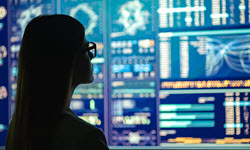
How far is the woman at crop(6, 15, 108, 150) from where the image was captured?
570mm

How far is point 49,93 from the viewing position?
590mm

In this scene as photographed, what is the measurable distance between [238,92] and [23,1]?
1635 mm

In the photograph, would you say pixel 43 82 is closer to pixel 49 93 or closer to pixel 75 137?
pixel 49 93

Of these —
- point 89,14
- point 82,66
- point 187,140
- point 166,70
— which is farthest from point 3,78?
point 82,66

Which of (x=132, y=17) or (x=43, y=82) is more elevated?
(x=132, y=17)

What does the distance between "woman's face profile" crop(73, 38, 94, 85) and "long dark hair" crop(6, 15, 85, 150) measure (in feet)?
0.12

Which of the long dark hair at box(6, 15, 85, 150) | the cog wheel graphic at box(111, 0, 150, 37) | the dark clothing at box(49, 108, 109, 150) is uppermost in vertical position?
the cog wheel graphic at box(111, 0, 150, 37)

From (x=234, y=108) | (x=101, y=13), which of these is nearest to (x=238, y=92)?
(x=234, y=108)

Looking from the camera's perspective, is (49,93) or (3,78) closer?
(49,93)

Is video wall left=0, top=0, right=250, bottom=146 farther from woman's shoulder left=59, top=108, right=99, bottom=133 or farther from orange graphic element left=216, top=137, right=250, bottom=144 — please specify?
woman's shoulder left=59, top=108, right=99, bottom=133

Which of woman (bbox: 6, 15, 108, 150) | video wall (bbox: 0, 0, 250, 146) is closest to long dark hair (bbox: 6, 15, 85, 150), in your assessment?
woman (bbox: 6, 15, 108, 150)

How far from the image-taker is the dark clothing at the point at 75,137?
1.82ft

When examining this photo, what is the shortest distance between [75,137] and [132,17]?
1.37m

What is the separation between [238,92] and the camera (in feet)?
5.60
